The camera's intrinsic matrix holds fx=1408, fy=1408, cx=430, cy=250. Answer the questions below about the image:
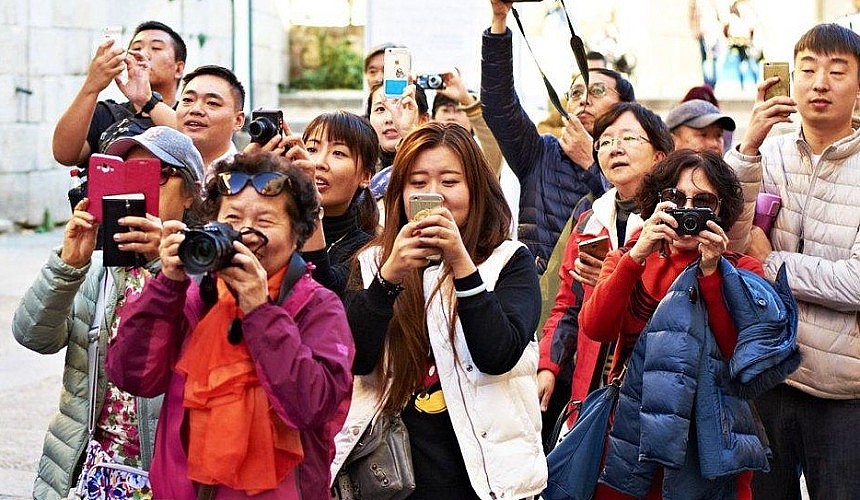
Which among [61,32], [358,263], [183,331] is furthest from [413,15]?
[183,331]

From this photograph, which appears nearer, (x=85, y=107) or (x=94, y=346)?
(x=94, y=346)

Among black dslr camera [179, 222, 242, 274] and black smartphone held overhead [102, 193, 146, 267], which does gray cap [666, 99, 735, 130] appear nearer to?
black smartphone held overhead [102, 193, 146, 267]

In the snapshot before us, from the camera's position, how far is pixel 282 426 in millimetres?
3445

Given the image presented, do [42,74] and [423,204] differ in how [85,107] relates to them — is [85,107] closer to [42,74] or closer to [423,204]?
[423,204]

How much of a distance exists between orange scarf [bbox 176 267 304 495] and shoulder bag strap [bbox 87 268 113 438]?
894 mm

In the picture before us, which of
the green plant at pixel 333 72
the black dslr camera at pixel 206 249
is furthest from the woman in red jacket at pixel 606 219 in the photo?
the green plant at pixel 333 72

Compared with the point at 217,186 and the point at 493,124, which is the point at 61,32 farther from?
the point at 217,186

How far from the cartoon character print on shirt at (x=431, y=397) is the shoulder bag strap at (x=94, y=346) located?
98 centimetres

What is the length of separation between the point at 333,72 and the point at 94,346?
16.4m

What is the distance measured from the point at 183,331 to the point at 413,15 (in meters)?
8.58

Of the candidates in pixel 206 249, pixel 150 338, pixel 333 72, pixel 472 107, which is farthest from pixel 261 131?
pixel 333 72

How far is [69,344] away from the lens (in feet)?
14.5

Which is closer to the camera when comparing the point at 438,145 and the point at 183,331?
the point at 183,331

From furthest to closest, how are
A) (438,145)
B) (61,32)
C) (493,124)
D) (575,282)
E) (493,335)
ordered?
(61,32), (493,124), (575,282), (438,145), (493,335)
